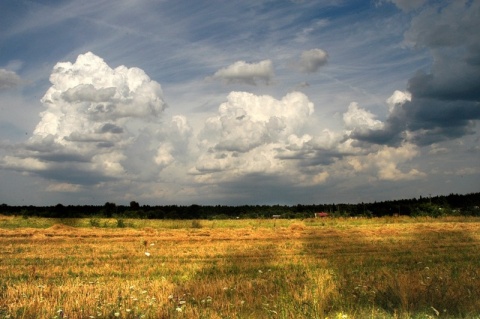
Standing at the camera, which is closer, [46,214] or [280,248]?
[280,248]

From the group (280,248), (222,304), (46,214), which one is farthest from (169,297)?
(46,214)

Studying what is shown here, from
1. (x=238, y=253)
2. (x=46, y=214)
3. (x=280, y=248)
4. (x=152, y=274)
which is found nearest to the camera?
(x=152, y=274)

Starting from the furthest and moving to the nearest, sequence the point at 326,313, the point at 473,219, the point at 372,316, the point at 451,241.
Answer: the point at 473,219 → the point at 451,241 → the point at 326,313 → the point at 372,316

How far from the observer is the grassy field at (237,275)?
422 inches

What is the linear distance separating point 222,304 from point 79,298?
371cm

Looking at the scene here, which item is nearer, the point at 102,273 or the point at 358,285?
the point at 358,285

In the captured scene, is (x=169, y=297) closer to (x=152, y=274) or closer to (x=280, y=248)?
(x=152, y=274)

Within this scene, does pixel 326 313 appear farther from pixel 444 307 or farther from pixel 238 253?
pixel 238 253

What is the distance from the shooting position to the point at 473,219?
47.1 meters

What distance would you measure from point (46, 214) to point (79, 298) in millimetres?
57808

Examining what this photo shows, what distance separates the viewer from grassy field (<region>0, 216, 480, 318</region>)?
1073 centimetres

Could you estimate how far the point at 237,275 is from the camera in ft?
53.0

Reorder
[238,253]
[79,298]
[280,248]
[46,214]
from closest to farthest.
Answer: [79,298], [238,253], [280,248], [46,214]

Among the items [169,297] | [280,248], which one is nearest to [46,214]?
[280,248]
